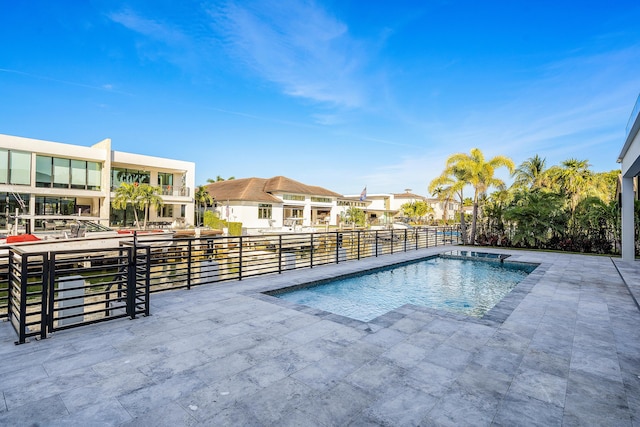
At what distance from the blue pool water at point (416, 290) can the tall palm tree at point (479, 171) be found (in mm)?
7396

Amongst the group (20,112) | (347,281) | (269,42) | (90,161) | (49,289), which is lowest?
(347,281)

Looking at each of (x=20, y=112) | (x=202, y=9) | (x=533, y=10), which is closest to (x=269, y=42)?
(x=202, y=9)

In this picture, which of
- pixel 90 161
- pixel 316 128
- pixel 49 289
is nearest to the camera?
pixel 49 289

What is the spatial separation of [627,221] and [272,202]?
2642 cm

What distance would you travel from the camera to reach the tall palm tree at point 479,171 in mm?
17469

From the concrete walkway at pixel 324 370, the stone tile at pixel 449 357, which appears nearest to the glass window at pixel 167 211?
the concrete walkway at pixel 324 370

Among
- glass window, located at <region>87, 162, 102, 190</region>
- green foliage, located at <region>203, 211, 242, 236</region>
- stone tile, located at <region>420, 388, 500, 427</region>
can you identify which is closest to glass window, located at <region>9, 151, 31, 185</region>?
glass window, located at <region>87, 162, 102, 190</region>

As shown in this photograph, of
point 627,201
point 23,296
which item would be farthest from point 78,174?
point 627,201

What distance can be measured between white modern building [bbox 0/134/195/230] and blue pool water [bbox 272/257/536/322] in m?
13.1

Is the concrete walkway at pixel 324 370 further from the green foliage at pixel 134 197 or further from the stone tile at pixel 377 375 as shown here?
the green foliage at pixel 134 197

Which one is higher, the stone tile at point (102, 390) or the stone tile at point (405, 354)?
the stone tile at point (102, 390)

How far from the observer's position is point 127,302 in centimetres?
428

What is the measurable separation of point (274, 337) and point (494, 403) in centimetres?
226

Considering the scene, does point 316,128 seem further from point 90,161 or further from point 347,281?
point 347,281
